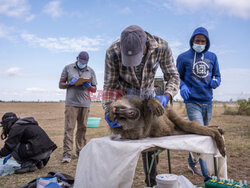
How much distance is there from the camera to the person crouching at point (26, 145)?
500 centimetres

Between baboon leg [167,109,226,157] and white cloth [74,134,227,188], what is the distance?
0.06 m

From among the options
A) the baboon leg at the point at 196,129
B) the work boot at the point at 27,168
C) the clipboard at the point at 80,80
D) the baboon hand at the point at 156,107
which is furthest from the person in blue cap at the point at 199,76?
the work boot at the point at 27,168

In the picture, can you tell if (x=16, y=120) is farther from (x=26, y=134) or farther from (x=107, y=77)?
(x=107, y=77)

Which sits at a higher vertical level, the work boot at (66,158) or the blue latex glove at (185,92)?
the blue latex glove at (185,92)

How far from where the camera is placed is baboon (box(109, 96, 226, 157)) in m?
2.58

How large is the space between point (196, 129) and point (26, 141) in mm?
3743

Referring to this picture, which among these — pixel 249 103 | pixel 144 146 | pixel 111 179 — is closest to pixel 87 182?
pixel 111 179

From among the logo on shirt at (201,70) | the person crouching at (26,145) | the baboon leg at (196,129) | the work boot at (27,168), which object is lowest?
the work boot at (27,168)

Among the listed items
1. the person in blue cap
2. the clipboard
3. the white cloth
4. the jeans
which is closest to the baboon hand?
the white cloth

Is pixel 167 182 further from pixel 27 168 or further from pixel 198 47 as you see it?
pixel 27 168

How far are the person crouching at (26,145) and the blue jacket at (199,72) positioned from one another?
10.2 ft

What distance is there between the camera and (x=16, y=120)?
5.51 m

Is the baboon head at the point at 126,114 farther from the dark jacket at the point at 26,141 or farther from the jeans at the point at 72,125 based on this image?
the jeans at the point at 72,125

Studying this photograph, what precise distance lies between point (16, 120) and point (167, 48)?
4.03 metres
